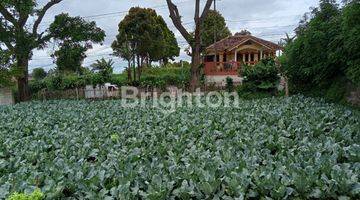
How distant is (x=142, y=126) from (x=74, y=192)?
380cm

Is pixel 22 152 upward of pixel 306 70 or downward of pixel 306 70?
downward

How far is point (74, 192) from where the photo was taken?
3.70 metres

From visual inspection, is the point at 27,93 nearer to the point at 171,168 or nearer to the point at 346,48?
the point at 346,48

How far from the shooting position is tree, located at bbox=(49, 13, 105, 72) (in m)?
20.9

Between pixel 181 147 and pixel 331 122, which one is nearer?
pixel 181 147

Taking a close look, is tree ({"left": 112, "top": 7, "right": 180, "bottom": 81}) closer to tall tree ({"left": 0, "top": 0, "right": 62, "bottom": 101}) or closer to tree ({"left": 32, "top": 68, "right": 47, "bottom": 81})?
tall tree ({"left": 0, "top": 0, "right": 62, "bottom": 101})

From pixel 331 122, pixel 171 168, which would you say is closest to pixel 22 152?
pixel 171 168

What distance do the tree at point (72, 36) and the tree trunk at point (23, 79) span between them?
167 cm

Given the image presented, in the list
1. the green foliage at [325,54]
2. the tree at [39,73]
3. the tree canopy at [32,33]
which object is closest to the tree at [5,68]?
the tree canopy at [32,33]

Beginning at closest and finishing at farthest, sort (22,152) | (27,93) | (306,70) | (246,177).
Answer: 1. (246,177)
2. (22,152)
3. (306,70)
4. (27,93)

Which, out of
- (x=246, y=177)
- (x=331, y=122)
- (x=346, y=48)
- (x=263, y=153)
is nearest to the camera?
(x=246, y=177)

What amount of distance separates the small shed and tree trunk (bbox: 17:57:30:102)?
50 cm

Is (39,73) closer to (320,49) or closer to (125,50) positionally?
(125,50)

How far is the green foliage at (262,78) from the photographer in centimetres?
1552
